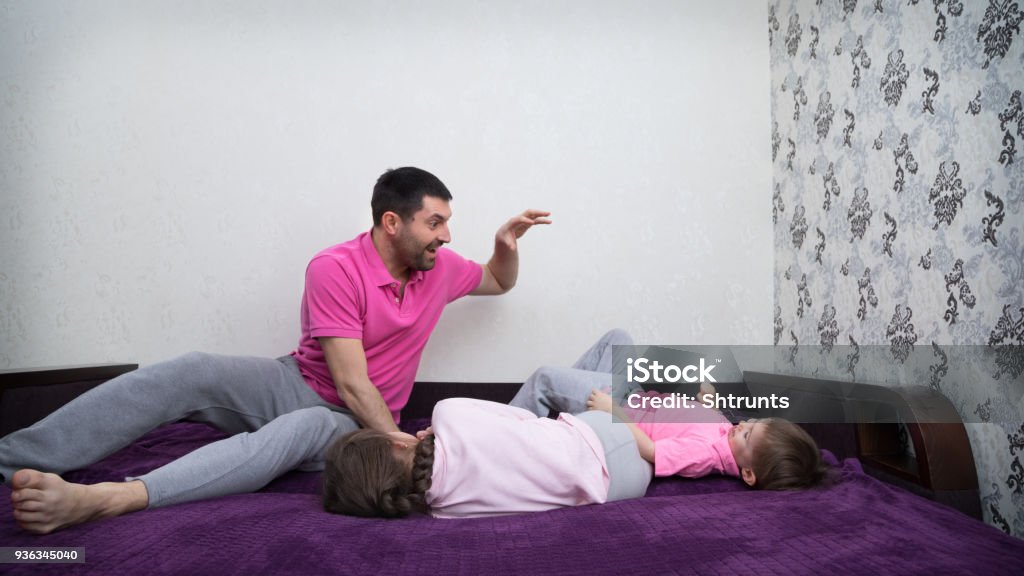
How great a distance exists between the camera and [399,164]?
2.53 metres

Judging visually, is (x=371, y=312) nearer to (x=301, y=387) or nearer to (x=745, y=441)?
(x=301, y=387)

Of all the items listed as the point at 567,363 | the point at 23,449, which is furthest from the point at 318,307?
the point at 567,363

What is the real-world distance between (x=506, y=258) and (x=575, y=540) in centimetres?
132

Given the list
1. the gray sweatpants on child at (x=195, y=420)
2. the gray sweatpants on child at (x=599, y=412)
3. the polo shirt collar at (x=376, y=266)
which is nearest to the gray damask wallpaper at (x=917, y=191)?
the gray sweatpants on child at (x=599, y=412)

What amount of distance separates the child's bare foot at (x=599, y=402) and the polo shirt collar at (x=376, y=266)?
0.70 meters

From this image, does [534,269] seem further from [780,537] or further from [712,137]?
[780,537]

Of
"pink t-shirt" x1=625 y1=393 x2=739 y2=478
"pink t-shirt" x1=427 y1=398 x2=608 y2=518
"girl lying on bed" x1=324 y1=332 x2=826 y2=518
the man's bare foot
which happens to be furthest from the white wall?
the man's bare foot

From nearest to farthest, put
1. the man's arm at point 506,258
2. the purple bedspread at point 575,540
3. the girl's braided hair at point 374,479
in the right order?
1. the purple bedspread at point 575,540
2. the girl's braided hair at point 374,479
3. the man's arm at point 506,258

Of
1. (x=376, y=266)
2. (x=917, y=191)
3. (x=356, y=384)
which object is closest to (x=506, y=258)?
(x=376, y=266)

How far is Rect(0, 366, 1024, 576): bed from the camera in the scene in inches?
38.5

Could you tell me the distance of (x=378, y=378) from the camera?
2.06 meters

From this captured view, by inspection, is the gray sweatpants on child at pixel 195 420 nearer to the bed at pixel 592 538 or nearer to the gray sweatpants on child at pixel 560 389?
the bed at pixel 592 538

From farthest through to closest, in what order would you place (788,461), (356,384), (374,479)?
(356,384) → (788,461) → (374,479)

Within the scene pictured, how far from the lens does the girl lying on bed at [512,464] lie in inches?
52.4
